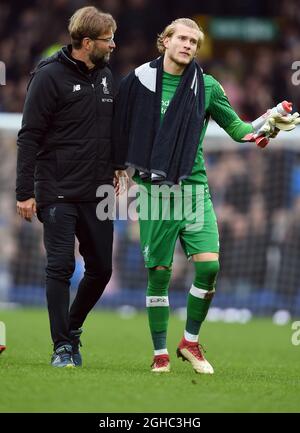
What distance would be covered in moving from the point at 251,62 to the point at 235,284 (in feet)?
18.5

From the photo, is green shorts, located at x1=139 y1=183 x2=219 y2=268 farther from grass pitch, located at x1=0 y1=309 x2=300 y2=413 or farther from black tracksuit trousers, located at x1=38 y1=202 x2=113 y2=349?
grass pitch, located at x1=0 y1=309 x2=300 y2=413

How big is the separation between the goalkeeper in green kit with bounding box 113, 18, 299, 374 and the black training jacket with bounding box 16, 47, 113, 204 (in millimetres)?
202

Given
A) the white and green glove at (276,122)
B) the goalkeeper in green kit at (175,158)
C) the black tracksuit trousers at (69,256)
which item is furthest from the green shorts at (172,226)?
the white and green glove at (276,122)

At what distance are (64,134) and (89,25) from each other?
74 cm

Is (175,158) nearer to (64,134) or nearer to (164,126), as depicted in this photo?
(164,126)

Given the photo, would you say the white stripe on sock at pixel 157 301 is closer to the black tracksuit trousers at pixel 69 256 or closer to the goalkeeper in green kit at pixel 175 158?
the goalkeeper in green kit at pixel 175 158

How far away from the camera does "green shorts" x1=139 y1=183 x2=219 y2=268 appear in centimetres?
758

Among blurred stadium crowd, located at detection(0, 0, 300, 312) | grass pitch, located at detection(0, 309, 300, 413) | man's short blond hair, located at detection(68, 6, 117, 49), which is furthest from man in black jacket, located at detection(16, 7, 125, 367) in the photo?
blurred stadium crowd, located at detection(0, 0, 300, 312)

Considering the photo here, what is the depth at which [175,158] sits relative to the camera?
7527mm

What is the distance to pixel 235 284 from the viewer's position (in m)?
16.1

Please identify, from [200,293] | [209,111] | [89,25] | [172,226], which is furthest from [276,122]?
[89,25]

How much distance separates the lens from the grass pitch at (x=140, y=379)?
6.07m
